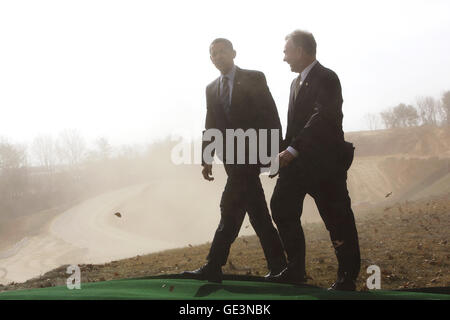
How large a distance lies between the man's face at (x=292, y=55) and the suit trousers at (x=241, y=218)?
1392 mm

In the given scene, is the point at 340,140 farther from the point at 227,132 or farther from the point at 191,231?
the point at 191,231

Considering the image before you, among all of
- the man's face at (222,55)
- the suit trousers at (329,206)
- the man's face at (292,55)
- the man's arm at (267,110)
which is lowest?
the suit trousers at (329,206)

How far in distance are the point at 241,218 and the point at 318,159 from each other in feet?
4.33

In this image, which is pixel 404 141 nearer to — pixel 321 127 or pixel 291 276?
pixel 291 276

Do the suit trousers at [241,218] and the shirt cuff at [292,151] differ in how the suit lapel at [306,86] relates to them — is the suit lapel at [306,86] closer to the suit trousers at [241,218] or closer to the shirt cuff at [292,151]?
the shirt cuff at [292,151]

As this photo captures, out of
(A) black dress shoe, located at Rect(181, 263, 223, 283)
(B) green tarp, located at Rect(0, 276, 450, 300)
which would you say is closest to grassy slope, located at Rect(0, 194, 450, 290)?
(B) green tarp, located at Rect(0, 276, 450, 300)

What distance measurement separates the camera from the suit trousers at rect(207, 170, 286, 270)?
532cm

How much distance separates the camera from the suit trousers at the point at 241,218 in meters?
5.32

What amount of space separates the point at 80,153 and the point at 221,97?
10092 centimetres

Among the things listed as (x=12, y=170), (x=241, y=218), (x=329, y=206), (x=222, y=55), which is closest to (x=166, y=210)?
(x=12, y=170)

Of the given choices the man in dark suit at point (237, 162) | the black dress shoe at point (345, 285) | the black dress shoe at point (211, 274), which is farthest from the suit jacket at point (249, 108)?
the black dress shoe at point (345, 285)

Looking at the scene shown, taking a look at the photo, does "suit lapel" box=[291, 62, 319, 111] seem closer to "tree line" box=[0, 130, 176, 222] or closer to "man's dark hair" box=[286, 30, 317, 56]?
"man's dark hair" box=[286, 30, 317, 56]

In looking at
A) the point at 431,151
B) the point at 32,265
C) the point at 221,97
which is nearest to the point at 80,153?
the point at 32,265

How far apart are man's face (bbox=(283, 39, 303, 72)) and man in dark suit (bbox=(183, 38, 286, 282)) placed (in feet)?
2.30
